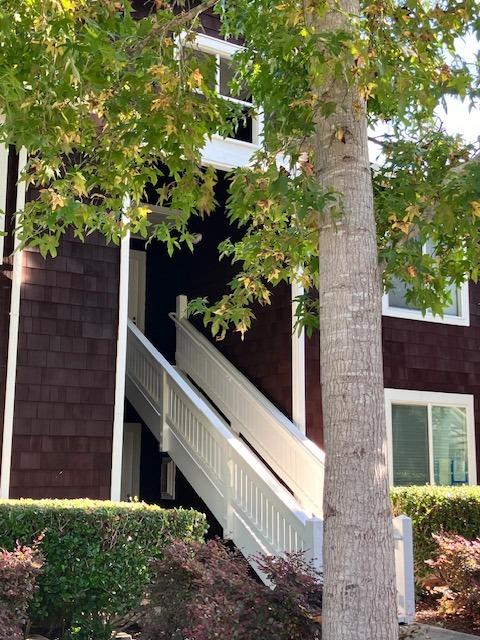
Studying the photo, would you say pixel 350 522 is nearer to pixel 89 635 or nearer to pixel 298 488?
pixel 89 635

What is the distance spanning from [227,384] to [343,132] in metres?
7.44

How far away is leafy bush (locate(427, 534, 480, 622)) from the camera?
337 inches

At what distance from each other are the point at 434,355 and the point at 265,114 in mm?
7989

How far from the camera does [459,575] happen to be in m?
8.73

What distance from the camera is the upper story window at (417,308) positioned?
1286 centimetres

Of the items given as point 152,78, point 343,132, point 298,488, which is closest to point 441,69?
point 343,132

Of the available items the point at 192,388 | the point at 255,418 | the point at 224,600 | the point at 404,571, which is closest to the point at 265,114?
the point at 224,600

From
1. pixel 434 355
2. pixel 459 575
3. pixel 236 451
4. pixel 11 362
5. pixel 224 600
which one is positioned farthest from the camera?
pixel 434 355

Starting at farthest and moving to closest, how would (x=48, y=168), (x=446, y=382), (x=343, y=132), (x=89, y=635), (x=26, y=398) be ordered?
(x=446, y=382)
(x=26, y=398)
(x=89, y=635)
(x=48, y=168)
(x=343, y=132)

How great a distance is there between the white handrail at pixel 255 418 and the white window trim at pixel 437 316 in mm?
2640

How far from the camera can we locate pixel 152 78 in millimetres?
6141

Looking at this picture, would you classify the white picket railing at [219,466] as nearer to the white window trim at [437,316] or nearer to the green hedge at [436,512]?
the green hedge at [436,512]

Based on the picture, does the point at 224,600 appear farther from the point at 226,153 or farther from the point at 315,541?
the point at 226,153

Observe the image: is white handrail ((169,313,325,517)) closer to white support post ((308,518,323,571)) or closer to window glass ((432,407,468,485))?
white support post ((308,518,323,571))
